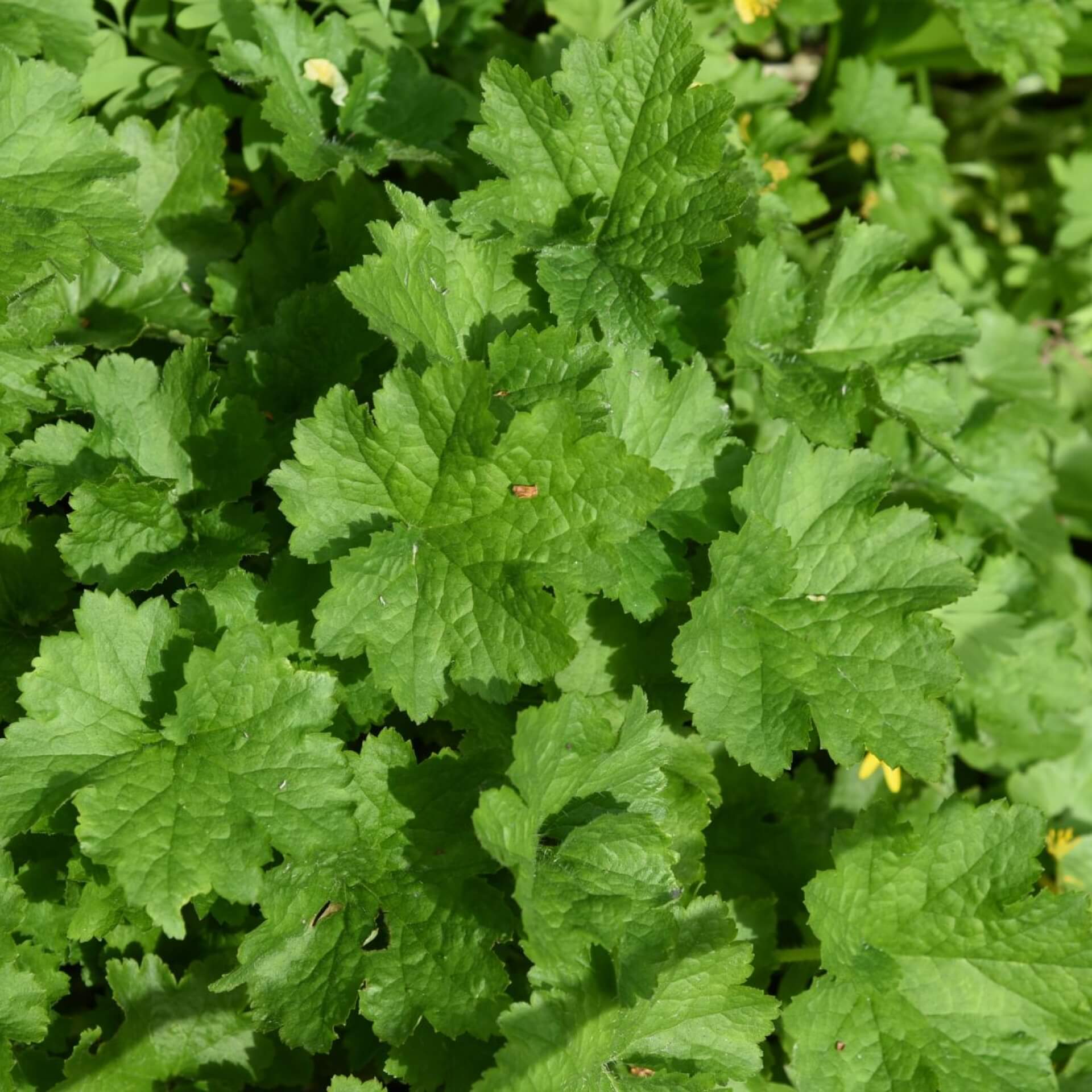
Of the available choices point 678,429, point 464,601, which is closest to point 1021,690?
point 678,429

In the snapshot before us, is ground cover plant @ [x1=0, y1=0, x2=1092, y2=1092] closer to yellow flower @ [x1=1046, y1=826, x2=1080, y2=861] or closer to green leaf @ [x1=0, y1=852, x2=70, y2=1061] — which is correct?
green leaf @ [x1=0, y1=852, x2=70, y2=1061]

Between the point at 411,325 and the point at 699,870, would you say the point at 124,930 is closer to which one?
the point at 699,870

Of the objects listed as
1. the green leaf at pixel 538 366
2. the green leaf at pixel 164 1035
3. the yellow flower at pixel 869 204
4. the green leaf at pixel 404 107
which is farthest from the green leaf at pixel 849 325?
the green leaf at pixel 164 1035

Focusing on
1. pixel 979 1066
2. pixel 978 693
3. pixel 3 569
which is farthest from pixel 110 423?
pixel 978 693

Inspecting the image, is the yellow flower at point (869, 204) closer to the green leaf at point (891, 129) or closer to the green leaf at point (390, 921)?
the green leaf at point (891, 129)

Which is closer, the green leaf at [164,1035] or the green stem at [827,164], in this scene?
the green leaf at [164,1035]

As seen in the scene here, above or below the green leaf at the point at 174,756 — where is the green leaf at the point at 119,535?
above

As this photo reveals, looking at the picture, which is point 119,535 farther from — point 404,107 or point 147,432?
point 404,107

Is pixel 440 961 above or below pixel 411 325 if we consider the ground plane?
below
